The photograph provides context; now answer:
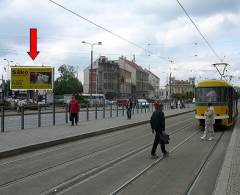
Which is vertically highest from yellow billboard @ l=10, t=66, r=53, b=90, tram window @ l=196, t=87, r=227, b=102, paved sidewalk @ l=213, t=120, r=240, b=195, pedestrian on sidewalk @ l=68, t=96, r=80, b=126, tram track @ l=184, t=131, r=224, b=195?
yellow billboard @ l=10, t=66, r=53, b=90

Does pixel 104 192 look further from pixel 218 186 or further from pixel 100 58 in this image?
pixel 100 58

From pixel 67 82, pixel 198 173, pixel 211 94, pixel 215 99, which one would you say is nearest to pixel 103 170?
pixel 198 173

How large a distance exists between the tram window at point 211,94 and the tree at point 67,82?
110 m

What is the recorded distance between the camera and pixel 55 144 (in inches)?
675

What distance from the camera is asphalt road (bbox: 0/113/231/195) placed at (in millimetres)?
8922

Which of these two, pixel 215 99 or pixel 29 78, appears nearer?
pixel 215 99

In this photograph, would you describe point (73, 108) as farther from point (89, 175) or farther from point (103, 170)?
point (89, 175)

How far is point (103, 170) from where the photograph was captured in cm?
1116

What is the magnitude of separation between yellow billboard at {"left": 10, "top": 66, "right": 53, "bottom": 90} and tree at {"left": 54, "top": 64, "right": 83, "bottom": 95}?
342 feet

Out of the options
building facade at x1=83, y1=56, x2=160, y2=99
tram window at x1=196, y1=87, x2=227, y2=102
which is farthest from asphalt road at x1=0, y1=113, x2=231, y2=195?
building facade at x1=83, y1=56, x2=160, y2=99

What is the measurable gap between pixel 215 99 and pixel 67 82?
388ft

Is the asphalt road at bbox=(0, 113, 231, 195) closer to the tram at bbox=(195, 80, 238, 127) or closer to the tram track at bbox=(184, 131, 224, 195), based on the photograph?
the tram track at bbox=(184, 131, 224, 195)

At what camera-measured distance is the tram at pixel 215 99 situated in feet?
83.8

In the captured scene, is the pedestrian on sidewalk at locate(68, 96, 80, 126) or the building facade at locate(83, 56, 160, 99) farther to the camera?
the building facade at locate(83, 56, 160, 99)
